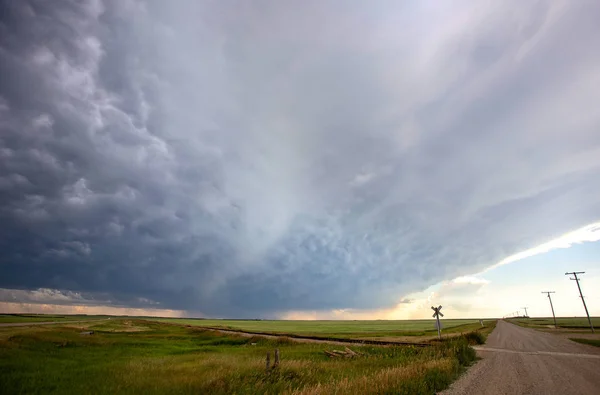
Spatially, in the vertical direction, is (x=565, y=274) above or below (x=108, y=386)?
above

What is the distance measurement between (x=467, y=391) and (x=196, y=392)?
40.0 ft

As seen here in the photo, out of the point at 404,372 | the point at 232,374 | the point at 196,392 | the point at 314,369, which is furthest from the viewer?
the point at 314,369

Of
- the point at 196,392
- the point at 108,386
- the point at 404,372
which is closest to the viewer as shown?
the point at 196,392

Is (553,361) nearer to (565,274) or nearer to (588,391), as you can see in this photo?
(588,391)

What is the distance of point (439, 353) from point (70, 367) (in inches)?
1096

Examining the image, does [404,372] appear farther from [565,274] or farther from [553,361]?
[565,274]

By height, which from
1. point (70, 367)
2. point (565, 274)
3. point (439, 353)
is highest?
point (565, 274)

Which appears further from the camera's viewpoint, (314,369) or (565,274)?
(565,274)

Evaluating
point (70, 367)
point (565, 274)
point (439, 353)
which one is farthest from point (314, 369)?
point (565, 274)

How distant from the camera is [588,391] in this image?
13.8 m

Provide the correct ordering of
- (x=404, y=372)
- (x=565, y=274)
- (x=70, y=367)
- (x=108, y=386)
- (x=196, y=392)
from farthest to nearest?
(x=565, y=274) → (x=70, y=367) → (x=404, y=372) → (x=108, y=386) → (x=196, y=392)

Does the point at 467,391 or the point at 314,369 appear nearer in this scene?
the point at 467,391

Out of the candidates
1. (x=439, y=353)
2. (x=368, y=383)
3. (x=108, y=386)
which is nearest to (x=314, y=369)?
(x=368, y=383)

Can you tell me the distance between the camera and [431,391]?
13.7m
